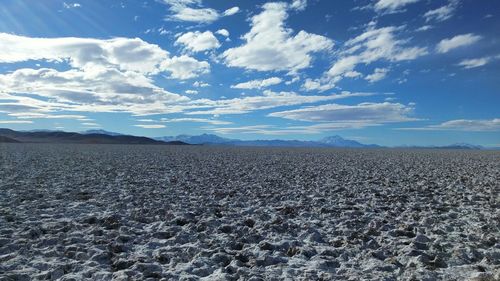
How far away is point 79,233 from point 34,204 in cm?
462

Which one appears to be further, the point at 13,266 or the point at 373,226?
the point at 373,226

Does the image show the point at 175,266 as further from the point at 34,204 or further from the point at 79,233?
the point at 34,204

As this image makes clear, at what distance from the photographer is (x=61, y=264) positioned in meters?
7.07

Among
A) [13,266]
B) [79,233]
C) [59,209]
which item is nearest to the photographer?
[13,266]

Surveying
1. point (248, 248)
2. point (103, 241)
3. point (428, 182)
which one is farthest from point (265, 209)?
point (428, 182)

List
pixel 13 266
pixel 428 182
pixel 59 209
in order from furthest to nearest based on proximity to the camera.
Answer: pixel 428 182
pixel 59 209
pixel 13 266

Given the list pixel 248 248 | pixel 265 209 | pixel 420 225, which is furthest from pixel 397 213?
pixel 248 248

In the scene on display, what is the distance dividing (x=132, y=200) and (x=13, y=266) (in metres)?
7.06

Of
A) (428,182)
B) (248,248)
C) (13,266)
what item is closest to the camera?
(13,266)

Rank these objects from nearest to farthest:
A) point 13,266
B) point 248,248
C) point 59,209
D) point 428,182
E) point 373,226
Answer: point 13,266 → point 248,248 → point 373,226 → point 59,209 → point 428,182

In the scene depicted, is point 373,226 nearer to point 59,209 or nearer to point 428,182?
point 59,209

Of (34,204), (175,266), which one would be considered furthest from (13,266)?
(34,204)

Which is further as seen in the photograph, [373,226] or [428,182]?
[428,182]

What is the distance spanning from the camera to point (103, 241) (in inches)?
339
